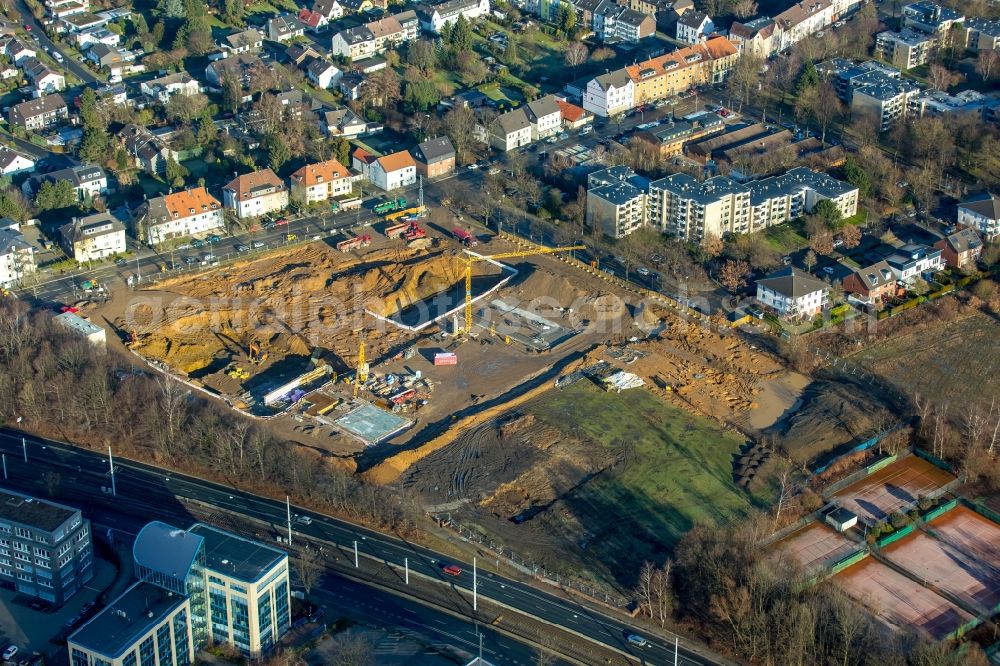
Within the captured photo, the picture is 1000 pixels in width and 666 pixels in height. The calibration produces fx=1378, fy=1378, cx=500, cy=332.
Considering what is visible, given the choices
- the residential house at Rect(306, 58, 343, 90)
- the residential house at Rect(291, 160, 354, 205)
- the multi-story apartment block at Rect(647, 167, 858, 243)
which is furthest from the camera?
the residential house at Rect(306, 58, 343, 90)

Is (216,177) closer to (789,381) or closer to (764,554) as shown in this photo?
(789,381)

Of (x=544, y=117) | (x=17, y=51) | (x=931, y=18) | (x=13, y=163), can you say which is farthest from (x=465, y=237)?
(x=931, y=18)

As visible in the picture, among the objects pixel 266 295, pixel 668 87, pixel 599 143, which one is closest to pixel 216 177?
pixel 266 295

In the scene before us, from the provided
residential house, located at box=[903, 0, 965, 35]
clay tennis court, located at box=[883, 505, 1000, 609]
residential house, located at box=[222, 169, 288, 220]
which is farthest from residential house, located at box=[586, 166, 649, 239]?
residential house, located at box=[903, 0, 965, 35]

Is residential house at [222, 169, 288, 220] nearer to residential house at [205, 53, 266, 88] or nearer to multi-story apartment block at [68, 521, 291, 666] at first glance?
residential house at [205, 53, 266, 88]

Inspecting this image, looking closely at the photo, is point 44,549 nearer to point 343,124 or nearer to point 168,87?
point 343,124
